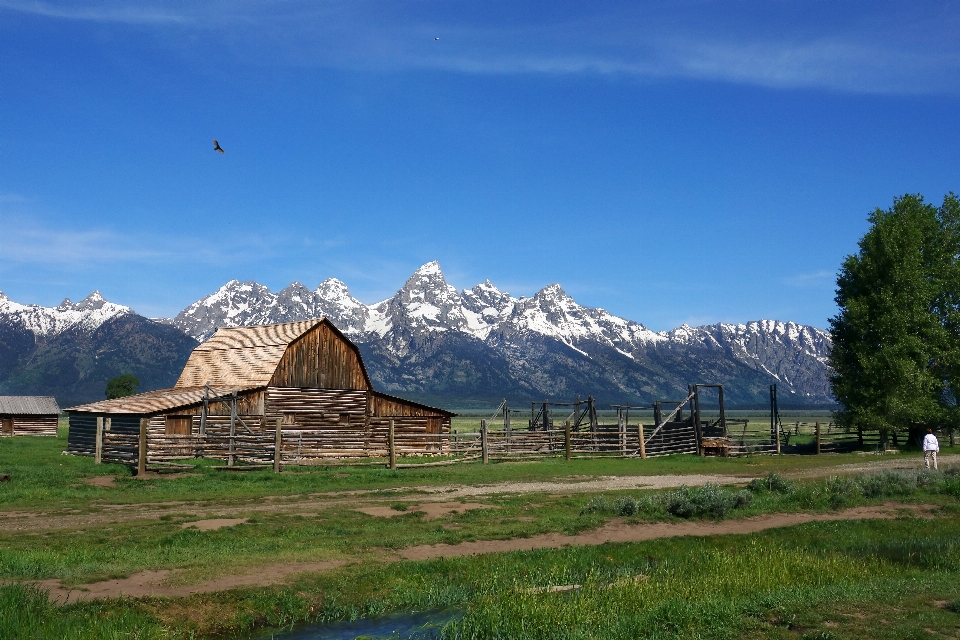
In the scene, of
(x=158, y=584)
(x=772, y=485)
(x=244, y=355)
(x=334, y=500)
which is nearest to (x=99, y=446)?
(x=244, y=355)

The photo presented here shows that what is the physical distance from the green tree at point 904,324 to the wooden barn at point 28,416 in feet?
217

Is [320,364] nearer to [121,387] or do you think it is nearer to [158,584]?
[158,584]

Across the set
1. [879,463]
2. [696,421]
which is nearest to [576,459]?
[696,421]

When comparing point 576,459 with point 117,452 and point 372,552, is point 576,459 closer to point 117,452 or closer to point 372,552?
point 117,452

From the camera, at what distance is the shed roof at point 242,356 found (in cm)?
4856

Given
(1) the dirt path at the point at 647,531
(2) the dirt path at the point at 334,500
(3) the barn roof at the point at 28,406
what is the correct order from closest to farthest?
(1) the dirt path at the point at 647,531 < (2) the dirt path at the point at 334,500 < (3) the barn roof at the point at 28,406

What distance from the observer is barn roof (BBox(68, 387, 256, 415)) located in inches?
1662

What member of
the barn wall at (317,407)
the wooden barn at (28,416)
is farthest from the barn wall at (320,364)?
the wooden barn at (28,416)

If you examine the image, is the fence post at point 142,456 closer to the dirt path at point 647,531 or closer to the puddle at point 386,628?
the dirt path at point 647,531

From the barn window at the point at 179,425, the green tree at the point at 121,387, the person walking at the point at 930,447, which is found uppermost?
the green tree at the point at 121,387

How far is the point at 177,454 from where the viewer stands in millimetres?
34781

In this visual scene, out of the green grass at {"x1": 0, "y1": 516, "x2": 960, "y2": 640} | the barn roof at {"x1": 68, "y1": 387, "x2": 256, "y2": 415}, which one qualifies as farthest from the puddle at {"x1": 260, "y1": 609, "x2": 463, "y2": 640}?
the barn roof at {"x1": 68, "y1": 387, "x2": 256, "y2": 415}

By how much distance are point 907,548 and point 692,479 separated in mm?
13993

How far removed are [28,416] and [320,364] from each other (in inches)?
1678
